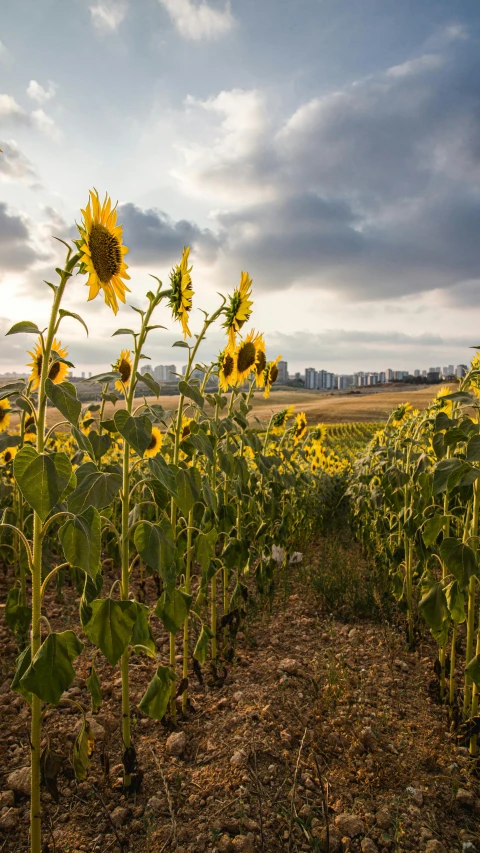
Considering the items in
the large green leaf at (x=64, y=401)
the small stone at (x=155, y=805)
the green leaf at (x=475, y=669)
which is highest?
the large green leaf at (x=64, y=401)

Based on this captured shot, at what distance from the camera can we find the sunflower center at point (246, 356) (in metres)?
3.08

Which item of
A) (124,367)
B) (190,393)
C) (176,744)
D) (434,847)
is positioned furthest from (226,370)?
(434,847)

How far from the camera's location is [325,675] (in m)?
2.81

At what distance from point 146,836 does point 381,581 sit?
2848 millimetres

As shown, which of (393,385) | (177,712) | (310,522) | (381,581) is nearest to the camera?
(177,712)

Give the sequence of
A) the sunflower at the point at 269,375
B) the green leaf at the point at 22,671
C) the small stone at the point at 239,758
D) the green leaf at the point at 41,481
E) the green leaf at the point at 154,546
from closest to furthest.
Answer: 1. the green leaf at the point at 41,481
2. the green leaf at the point at 22,671
3. the green leaf at the point at 154,546
4. the small stone at the point at 239,758
5. the sunflower at the point at 269,375

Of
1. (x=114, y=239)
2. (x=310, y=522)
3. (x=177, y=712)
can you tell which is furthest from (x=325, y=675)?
(x=310, y=522)

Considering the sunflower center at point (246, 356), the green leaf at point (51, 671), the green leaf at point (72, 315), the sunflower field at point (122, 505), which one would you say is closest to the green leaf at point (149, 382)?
the sunflower field at point (122, 505)

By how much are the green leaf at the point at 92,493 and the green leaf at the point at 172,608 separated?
1.84 ft

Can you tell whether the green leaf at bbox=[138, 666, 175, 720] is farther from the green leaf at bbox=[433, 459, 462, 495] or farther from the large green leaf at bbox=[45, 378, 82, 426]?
the green leaf at bbox=[433, 459, 462, 495]

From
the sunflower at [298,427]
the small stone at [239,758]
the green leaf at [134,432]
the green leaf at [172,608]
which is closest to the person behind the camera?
the green leaf at [134,432]

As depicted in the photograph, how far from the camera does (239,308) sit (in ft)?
8.78

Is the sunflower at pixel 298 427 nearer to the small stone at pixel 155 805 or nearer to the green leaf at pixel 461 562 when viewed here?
the green leaf at pixel 461 562

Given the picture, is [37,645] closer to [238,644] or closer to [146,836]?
[146,836]
